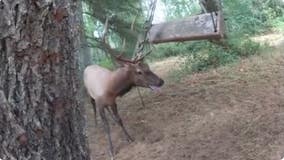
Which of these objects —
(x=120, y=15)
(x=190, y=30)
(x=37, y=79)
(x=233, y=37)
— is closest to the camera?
(x=37, y=79)

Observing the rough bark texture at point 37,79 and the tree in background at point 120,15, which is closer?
the rough bark texture at point 37,79

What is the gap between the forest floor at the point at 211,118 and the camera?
4.53 m

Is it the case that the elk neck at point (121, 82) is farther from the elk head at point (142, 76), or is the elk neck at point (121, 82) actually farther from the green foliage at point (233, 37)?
the green foliage at point (233, 37)

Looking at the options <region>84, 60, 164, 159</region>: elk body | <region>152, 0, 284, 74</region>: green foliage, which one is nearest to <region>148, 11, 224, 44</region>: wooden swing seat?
<region>84, 60, 164, 159</region>: elk body

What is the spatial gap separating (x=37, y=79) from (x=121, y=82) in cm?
350

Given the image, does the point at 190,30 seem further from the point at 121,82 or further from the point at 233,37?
the point at 233,37

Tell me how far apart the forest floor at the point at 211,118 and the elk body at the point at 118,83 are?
363mm

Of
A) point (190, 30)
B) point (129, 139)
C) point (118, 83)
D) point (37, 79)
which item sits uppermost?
point (37, 79)

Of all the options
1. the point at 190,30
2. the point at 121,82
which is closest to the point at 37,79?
the point at 121,82

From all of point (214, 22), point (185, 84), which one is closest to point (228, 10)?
point (185, 84)

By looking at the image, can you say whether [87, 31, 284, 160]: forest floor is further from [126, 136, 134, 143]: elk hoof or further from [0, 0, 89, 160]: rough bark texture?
Result: [0, 0, 89, 160]: rough bark texture

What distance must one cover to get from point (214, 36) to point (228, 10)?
12.8ft

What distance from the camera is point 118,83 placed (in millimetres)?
5234

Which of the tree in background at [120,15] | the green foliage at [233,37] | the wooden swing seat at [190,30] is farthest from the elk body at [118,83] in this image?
the green foliage at [233,37]
